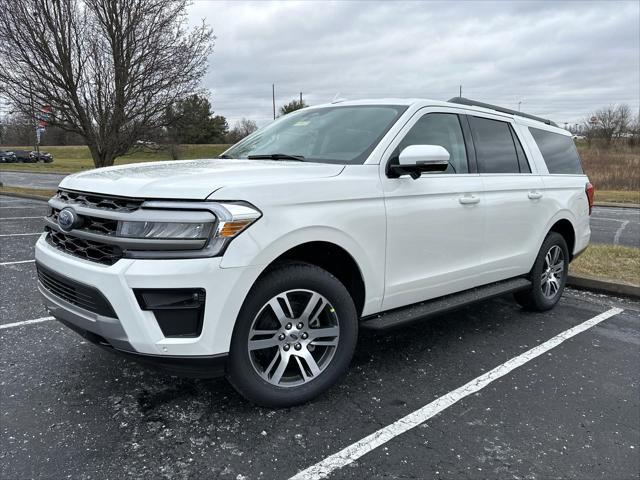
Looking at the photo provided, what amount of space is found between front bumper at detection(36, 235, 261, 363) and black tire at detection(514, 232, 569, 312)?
3127 millimetres

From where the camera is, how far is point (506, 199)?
13.6ft

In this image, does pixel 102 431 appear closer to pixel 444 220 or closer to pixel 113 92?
pixel 444 220

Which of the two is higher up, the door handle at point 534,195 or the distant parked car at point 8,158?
the distant parked car at point 8,158

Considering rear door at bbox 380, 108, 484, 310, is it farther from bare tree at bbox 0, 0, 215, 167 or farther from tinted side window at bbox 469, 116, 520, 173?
bare tree at bbox 0, 0, 215, 167

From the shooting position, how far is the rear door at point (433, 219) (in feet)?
10.8

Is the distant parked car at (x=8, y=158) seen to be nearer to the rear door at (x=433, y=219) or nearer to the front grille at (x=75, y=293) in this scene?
the front grille at (x=75, y=293)

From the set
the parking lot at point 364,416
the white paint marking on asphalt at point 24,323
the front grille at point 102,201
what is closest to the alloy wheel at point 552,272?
the parking lot at point 364,416

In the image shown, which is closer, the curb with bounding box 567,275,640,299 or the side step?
the side step

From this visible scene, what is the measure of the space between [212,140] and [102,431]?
72.1 m

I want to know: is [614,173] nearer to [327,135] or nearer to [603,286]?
[603,286]

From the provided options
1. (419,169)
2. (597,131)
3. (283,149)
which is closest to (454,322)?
(419,169)

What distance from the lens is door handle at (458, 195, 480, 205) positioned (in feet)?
12.2

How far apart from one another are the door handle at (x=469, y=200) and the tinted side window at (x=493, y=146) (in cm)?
31

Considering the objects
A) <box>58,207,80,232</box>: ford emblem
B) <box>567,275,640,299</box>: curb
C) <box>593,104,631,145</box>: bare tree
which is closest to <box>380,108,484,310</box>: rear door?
<box>58,207,80,232</box>: ford emblem
